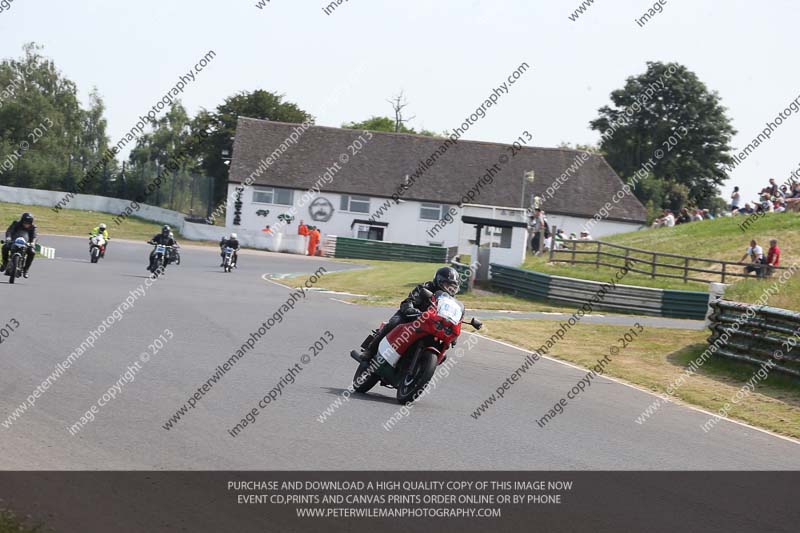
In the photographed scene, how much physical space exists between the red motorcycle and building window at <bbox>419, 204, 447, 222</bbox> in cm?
5535

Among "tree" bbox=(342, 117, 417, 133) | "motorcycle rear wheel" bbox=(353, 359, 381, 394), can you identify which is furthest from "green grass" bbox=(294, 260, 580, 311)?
"tree" bbox=(342, 117, 417, 133)

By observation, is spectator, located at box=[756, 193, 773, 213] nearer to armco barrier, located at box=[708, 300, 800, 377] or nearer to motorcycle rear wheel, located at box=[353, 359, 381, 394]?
armco barrier, located at box=[708, 300, 800, 377]

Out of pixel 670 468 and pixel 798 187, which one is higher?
pixel 798 187

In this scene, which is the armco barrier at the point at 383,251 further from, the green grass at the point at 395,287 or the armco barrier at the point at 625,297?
the armco barrier at the point at 625,297

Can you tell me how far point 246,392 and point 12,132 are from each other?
87.6m

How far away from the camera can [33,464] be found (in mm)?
7223

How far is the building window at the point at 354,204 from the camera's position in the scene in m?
66.9

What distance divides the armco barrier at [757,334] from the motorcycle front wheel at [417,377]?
8.02m

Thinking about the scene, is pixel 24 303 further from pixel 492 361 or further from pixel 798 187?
pixel 798 187

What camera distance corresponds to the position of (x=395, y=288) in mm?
35000

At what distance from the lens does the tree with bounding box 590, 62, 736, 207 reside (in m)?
86.2

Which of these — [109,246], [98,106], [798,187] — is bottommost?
[109,246]

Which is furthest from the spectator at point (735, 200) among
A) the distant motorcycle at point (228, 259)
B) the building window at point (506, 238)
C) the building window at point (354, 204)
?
the building window at point (354, 204)

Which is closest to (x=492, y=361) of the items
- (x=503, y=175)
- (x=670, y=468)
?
(x=670, y=468)
